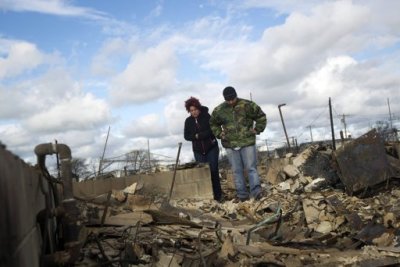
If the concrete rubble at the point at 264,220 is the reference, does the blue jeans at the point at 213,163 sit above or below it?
above

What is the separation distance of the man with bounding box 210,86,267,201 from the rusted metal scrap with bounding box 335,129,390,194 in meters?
1.43

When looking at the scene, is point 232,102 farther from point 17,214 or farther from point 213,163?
point 17,214

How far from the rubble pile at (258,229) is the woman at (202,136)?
2.20ft

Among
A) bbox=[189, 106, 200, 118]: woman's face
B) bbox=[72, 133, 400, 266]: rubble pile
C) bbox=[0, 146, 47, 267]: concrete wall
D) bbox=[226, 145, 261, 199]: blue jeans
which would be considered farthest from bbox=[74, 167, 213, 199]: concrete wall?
bbox=[0, 146, 47, 267]: concrete wall

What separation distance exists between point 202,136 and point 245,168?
959mm

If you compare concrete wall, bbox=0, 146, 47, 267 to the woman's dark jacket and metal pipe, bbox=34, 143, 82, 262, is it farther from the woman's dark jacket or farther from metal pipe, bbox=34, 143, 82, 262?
the woman's dark jacket

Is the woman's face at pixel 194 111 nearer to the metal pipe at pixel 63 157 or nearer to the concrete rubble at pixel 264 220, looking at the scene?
the concrete rubble at pixel 264 220

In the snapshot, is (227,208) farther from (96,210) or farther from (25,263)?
(25,263)

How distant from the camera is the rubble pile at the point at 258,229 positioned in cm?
438

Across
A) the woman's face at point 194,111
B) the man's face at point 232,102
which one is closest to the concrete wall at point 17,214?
the man's face at point 232,102

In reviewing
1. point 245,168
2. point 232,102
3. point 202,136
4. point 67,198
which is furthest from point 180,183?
point 67,198

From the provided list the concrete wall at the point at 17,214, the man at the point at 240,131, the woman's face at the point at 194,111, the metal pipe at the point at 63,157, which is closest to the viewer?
the concrete wall at the point at 17,214

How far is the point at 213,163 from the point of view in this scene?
28.7 ft

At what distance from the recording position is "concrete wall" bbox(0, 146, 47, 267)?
1.96 metres
